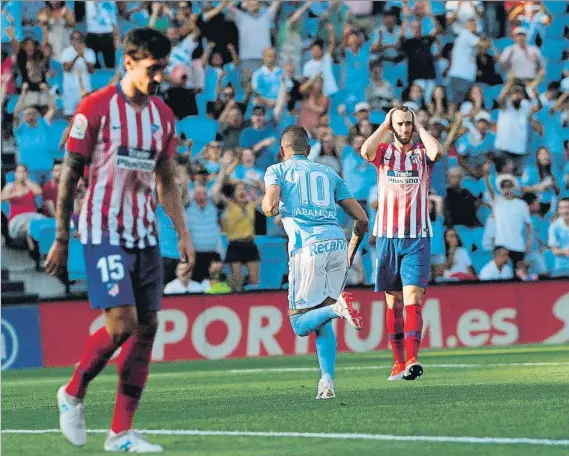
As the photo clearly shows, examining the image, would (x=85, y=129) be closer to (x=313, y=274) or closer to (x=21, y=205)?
(x=313, y=274)

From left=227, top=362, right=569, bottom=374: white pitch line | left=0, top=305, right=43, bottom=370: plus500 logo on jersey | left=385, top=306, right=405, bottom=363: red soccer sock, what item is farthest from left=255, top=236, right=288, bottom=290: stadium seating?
left=385, top=306, right=405, bottom=363: red soccer sock

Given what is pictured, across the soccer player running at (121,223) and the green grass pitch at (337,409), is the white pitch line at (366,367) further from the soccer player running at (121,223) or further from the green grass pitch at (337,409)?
the soccer player running at (121,223)

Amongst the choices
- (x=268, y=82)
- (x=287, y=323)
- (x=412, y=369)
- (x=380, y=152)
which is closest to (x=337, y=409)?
(x=412, y=369)

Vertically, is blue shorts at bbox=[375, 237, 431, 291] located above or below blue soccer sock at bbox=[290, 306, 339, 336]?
above

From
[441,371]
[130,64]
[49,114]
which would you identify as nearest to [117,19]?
[49,114]

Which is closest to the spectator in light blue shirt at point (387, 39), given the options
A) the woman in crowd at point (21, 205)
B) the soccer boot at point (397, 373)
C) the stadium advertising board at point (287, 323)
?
the stadium advertising board at point (287, 323)

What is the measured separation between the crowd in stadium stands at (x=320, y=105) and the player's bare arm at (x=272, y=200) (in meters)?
7.69

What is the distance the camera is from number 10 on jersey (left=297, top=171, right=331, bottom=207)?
356 inches

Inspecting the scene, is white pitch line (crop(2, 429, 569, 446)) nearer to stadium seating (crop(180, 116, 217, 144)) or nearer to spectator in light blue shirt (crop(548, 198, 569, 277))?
stadium seating (crop(180, 116, 217, 144))

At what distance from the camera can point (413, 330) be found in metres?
10.5

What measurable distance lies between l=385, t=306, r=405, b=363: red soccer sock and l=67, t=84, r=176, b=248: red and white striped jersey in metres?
4.53

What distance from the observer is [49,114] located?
59.4 feet

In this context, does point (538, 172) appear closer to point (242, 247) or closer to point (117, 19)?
point (242, 247)

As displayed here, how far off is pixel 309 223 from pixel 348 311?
3.32ft
